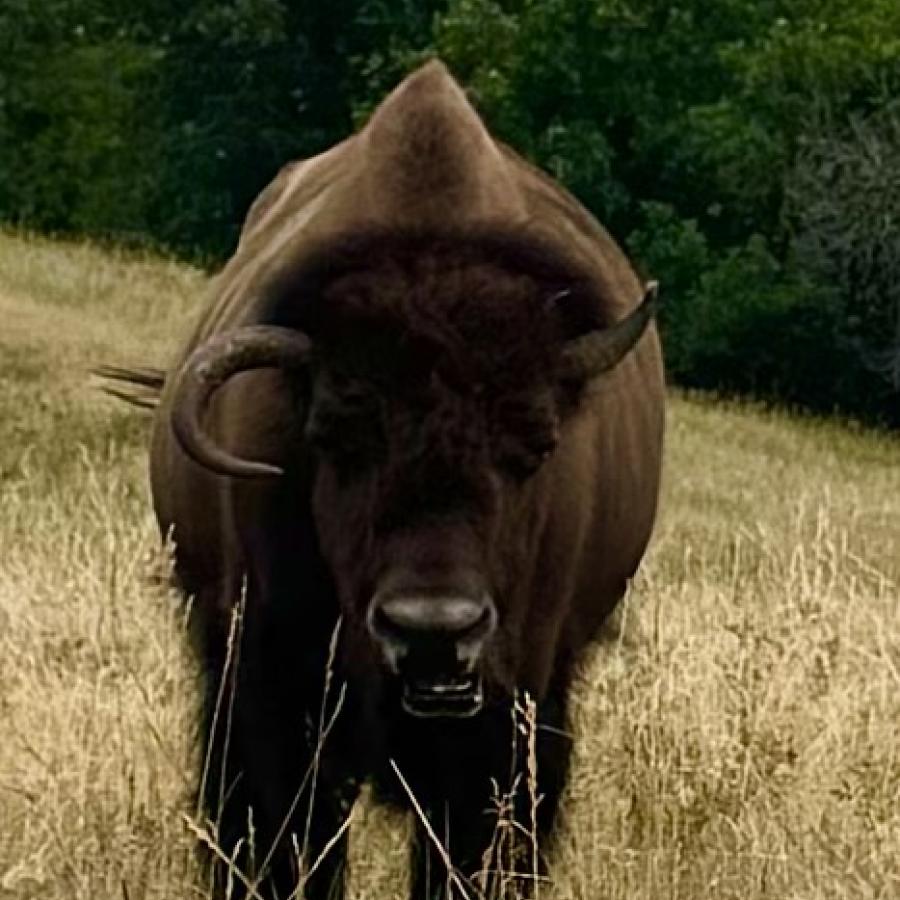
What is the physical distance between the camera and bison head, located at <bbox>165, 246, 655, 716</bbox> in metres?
4.26

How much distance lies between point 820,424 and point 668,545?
798 inches

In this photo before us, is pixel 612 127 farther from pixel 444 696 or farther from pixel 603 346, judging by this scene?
pixel 444 696

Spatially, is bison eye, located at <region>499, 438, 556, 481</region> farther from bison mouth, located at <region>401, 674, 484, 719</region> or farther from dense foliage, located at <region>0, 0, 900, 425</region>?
dense foliage, located at <region>0, 0, 900, 425</region>

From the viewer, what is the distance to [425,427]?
438 cm

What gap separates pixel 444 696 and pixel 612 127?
4524 centimetres

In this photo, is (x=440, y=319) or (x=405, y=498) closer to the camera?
(x=405, y=498)

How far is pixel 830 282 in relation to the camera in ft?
151

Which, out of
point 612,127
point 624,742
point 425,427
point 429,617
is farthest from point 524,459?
point 612,127

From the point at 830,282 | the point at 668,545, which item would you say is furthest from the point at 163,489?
the point at 830,282

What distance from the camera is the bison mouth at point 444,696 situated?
4.28 metres

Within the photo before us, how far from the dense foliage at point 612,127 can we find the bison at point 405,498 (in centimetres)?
3878

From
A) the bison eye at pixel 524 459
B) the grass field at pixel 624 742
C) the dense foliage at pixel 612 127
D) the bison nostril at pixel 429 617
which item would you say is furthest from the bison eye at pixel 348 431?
the dense foliage at pixel 612 127

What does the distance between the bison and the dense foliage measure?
127 feet

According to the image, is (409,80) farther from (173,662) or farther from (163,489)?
(173,662)
